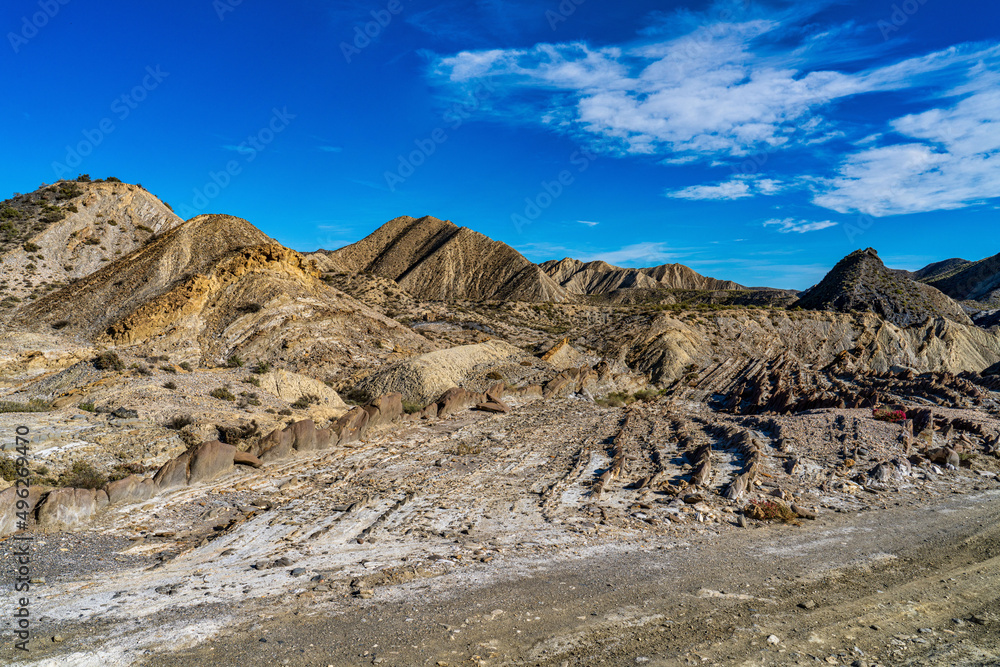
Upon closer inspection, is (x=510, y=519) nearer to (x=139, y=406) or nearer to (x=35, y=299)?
(x=139, y=406)

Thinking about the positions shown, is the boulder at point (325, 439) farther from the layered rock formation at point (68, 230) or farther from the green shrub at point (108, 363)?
the layered rock formation at point (68, 230)

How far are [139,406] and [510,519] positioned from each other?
11.4 metres

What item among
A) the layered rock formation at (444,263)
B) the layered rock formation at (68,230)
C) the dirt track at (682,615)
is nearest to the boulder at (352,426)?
the dirt track at (682,615)

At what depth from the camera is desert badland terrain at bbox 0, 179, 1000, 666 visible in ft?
19.8

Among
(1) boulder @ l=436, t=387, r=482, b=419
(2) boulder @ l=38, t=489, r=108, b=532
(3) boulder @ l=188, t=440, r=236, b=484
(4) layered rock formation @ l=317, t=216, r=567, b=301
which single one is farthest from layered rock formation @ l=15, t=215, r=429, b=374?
(4) layered rock formation @ l=317, t=216, r=567, b=301

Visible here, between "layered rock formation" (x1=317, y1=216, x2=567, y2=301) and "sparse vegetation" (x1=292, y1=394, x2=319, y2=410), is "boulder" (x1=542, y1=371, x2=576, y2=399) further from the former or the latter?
"layered rock formation" (x1=317, y1=216, x2=567, y2=301)

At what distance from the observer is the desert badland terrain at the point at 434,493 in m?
6.04

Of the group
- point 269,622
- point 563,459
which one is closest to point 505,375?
point 563,459

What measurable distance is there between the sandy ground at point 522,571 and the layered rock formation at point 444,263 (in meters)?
61.1

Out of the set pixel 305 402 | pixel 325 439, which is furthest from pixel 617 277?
pixel 325 439

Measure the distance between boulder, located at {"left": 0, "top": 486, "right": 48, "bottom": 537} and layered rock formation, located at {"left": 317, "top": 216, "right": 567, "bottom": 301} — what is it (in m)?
63.6

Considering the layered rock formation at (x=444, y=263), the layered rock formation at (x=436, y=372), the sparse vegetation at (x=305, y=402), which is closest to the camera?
the sparse vegetation at (x=305, y=402)

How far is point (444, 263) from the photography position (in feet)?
259

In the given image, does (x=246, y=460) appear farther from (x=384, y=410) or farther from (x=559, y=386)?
(x=559, y=386)
